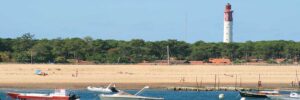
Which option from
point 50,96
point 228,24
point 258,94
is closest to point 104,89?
point 258,94

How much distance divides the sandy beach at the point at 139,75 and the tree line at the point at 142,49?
20.7 meters

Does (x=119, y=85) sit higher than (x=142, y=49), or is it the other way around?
(x=142, y=49)

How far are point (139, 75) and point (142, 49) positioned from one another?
Result: 121 ft

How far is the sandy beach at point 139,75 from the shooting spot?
317 ft

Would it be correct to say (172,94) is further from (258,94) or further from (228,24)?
(228,24)

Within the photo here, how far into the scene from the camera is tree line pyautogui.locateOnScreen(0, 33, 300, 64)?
452ft

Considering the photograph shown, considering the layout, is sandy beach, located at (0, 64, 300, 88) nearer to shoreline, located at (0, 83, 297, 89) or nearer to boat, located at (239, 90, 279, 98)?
shoreline, located at (0, 83, 297, 89)

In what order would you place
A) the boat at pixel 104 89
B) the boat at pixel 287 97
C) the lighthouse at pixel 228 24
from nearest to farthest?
1. the boat at pixel 287 97
2. the boat at pixel 104 89
3. the lighthouse at pixel 228 24

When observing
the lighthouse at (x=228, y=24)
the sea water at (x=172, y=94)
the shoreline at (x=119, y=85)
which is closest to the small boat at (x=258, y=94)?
the sea water at (x=172, y=94)

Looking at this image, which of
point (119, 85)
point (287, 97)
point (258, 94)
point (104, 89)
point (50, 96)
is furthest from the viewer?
point (119, 85)

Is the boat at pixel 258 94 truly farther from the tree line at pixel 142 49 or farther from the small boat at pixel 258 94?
the tree line at pixel 142 49

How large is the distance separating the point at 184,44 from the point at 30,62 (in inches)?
1109

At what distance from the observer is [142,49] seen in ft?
471

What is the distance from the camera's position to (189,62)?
136250 mm
